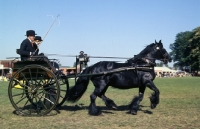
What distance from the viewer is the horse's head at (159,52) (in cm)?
1029

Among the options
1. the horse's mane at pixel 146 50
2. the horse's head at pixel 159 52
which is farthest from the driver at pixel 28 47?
the horse's head at pixel 159 52

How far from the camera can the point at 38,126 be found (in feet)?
24.2

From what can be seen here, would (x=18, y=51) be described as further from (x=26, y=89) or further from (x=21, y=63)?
(x=26, y=89)

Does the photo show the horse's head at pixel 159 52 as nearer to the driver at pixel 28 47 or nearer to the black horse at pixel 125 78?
the black horse at pixel 125 78

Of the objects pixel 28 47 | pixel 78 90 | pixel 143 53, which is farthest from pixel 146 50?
pixel 28 47

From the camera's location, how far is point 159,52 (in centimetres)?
1032

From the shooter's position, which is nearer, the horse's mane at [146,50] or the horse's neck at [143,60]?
the horse's neck at [143,60]

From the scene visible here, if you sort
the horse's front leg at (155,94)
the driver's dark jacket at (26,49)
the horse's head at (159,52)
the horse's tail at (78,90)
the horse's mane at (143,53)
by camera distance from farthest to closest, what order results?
the horse's head at (159,52) < the horse's mane at (143,53) < the horse's tail at (78,90) < the horse's front leg at (155,94) < the driver's dark jacket at (26,49)

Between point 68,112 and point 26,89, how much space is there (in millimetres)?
1788

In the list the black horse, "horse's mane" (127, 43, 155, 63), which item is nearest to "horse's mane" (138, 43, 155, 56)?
"horse's mane" (127, 43, 155, 63)

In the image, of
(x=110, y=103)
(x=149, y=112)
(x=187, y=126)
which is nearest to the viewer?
(x=187, y=126)

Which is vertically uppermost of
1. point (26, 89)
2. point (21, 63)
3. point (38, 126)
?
point (21, 63)

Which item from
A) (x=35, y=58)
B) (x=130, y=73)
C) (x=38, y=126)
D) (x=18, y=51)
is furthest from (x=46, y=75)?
(x=130, y=73)

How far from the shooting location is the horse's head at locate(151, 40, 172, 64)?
10.3m
